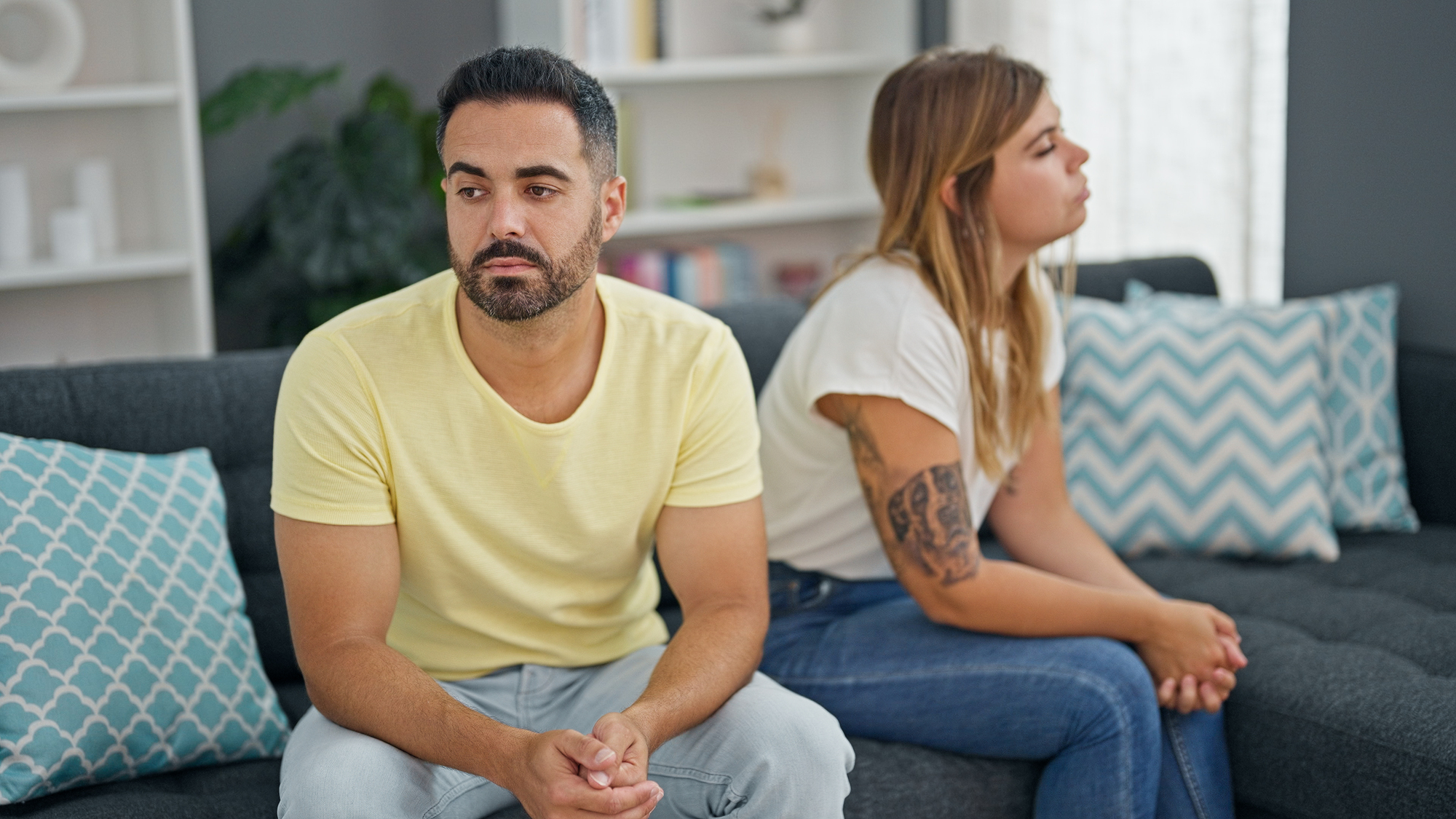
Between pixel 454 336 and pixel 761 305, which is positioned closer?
pixel 454 336

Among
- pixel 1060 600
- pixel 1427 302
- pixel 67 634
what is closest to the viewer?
pixel 67 634

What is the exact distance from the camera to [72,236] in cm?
295

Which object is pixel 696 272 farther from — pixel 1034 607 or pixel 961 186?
pixel 1034 607

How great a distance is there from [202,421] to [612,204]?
26.1 inches

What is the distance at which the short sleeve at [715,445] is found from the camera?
1.50m

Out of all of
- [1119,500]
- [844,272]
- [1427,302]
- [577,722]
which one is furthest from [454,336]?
[1427,302]

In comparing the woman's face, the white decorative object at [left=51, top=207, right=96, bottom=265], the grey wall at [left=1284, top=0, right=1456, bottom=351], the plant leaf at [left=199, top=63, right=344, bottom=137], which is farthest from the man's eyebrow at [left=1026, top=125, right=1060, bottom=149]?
the white decorative object at [left=51, top=207, right=96, bottom=265]

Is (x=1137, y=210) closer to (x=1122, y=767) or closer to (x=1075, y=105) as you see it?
(x=1075, y=105)

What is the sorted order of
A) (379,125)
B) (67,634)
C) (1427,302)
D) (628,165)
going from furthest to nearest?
(628,165)
(379,125)
(1427,302)
(67,634)

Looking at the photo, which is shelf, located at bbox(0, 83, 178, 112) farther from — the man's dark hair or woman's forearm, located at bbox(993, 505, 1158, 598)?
woman's forearm, located at bbox(993, 505, 1158, 598)

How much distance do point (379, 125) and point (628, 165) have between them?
0.74 metres

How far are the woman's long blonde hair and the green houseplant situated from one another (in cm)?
Result: 171

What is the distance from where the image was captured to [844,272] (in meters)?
1.76

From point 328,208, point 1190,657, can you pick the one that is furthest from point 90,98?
point 1190,657
